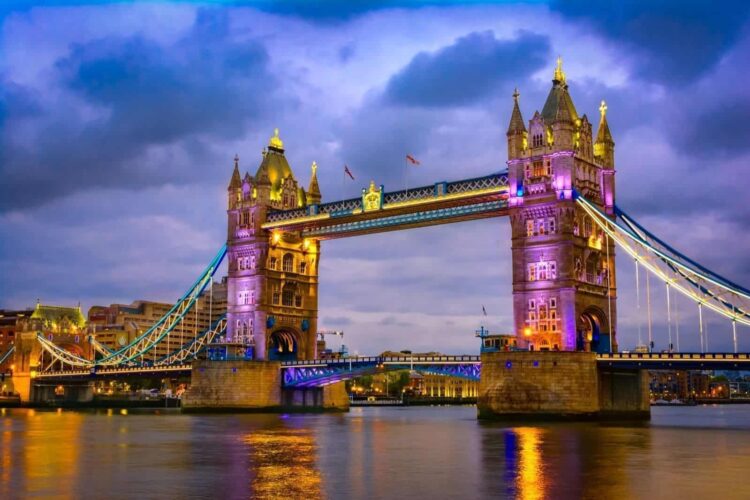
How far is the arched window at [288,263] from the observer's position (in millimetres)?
109000

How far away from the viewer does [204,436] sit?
6159cm

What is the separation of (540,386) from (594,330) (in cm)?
1281

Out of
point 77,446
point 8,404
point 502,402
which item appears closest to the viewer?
point 77,446

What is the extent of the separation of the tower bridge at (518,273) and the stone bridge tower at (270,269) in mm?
164

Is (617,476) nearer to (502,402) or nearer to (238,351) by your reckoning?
(502,402)

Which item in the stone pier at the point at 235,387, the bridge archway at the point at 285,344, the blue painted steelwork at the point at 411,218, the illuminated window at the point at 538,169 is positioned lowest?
the stone pier at the point at 235,387

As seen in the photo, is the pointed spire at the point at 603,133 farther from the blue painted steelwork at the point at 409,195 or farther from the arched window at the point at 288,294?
the arched window at the point at 288,294

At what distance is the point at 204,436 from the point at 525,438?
66.8 feet

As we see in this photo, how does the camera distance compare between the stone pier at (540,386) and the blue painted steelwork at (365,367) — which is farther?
the blue painted steelwork at (365,367)

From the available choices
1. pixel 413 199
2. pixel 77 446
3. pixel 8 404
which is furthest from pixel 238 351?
pixel 8 404

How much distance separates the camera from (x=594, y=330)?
86188 millimetres

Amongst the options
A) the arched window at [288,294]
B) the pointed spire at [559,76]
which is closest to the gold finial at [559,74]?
the pointed spire at [559,76]

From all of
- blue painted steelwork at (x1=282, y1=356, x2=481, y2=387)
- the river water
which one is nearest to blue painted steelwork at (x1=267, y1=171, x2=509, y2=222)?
blue painted steelwork at (x1=282, y1=356, x2=481, y2=387)

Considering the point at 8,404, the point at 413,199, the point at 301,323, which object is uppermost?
the point at 413,199
